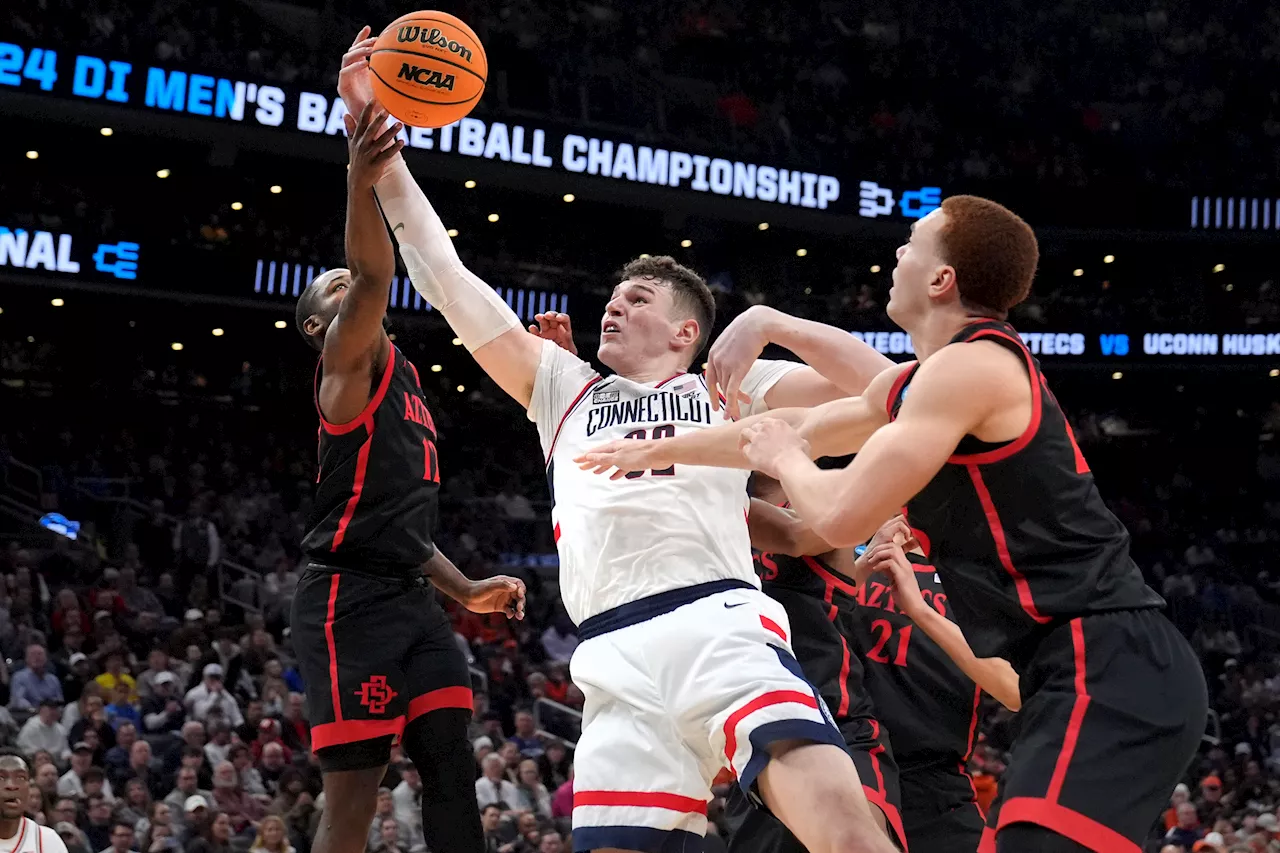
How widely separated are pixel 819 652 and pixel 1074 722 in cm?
183

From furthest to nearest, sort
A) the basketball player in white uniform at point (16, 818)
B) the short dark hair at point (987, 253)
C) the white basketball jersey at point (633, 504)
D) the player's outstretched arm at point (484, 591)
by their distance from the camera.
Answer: the basketball player in white uniform at point (16, 818) < the player's outstretched arm at point (484, 591) < the white basketball jersey at point (633, 504) < the short dark hair at point (987, 253)

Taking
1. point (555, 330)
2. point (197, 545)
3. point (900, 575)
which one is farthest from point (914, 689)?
point (197, 545)

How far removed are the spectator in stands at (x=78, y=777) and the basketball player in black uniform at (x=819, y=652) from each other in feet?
21.8

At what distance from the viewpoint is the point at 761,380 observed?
4578 millimetres

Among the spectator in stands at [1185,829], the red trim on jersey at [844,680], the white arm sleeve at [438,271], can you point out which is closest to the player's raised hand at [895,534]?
the red trim on jersey at [844,680]

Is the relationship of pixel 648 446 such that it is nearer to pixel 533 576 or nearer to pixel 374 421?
pixel 374 421

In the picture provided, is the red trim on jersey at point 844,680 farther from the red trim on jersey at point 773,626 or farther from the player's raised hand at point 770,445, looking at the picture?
the player's raised hand at point 770,445

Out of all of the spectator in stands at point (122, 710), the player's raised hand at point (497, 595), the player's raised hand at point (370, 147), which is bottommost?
the spectator in stands at point (122, 710)

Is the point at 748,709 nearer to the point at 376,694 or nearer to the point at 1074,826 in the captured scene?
the point at 1074,826

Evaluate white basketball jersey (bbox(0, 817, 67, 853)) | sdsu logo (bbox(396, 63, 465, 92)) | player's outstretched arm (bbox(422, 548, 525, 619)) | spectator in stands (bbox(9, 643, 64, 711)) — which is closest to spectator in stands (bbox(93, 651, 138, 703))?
spectator in stands (bbox(9, 643, 64, 711))

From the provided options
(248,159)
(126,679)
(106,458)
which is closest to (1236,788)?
(126,679)

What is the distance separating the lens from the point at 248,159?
22453mm

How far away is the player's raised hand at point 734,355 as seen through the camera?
393 cm

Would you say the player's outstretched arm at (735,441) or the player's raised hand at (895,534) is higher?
the player's outstretched arm at (735,441)
